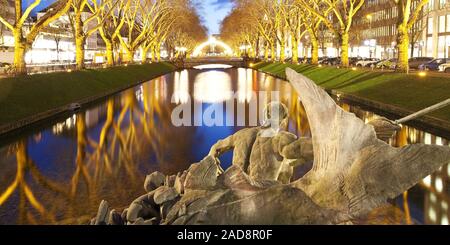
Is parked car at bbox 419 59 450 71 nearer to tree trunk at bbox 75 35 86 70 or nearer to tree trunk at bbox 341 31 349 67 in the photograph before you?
tree trunk at bbox 341 31 349 67

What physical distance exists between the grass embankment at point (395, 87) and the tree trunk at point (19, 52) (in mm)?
20256

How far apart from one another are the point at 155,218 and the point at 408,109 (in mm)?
20357

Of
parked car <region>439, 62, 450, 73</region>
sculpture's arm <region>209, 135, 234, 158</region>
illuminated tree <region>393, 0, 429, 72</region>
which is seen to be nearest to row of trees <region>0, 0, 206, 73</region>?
illuminated tree <region>393, 0, 429, 72</region>

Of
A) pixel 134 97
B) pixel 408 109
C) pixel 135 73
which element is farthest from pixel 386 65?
pixel 408 109

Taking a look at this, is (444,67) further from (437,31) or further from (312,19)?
(437,31)

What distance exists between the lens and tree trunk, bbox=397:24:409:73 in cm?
3425

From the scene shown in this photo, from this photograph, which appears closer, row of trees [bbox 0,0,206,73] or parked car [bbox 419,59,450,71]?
row of trees [bbox 0,0,206,73]

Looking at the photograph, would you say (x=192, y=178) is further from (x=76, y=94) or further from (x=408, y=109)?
(x=76, y=94)

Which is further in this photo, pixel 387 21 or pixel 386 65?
pixel 387 21

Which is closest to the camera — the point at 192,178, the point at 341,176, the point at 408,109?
the point at 341,176

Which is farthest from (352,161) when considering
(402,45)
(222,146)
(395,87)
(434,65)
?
(434,65)

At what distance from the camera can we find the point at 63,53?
109 metres

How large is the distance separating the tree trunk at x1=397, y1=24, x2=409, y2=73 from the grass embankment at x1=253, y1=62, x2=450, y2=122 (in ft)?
3.76

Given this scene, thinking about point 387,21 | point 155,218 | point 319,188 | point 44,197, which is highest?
point 387,21
